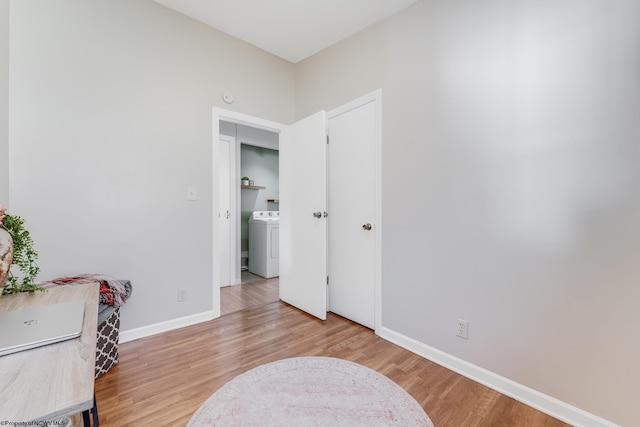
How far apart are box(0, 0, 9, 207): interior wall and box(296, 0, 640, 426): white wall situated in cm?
242

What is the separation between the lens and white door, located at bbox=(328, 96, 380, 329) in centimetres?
237

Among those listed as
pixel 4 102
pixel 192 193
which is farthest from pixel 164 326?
pixel 4 102

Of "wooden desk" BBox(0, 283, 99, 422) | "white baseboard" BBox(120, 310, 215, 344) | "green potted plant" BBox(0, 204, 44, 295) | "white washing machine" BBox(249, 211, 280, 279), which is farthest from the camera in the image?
"white washing machine" BBox(249, 211, 280, 279)

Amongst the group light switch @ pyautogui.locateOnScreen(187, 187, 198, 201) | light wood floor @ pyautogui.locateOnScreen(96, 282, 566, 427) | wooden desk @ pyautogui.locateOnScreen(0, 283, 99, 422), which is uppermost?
light switch @ pyautogui.locateOnScreen(187, 187, 198, 201)

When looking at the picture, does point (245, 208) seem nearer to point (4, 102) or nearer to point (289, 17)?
point (289, 17)

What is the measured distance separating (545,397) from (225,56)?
342 centimetres

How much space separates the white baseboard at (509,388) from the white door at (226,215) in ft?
7.94

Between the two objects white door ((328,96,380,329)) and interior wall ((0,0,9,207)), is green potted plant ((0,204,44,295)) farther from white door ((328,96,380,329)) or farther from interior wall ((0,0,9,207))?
white door ((328,96,380,329))

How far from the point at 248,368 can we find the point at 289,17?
271cm

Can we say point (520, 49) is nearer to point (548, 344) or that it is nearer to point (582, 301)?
point (582, 301)

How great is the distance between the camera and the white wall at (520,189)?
4.26 feet

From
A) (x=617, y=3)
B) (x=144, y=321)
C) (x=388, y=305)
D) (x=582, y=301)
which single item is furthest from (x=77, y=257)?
(x=617, y=3)

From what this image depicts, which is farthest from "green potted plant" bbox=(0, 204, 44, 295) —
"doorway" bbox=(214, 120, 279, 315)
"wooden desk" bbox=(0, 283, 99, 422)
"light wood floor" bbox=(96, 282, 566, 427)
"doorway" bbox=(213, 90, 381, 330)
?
"doorway" bbox=(214, 120, 279, 315)

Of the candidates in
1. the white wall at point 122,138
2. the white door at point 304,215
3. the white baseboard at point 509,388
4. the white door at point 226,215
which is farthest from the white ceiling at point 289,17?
the white baseboard at point 509,388
